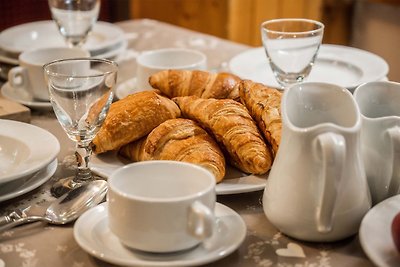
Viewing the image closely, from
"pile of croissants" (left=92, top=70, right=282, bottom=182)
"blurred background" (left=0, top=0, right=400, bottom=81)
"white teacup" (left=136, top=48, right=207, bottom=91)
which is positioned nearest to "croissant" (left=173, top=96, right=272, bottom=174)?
"pile of croissants" (left=92, top=70, right=282, bottom=182)

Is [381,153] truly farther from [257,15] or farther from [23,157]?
[257,15]

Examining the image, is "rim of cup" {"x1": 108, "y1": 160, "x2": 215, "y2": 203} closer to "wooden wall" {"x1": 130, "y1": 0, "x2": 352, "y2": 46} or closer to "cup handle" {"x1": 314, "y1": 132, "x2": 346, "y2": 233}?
"cup handle" {"x1": 314, "y1": 132, "x2": 346, "y2": 233}

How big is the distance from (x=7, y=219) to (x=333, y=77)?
73 centimetres

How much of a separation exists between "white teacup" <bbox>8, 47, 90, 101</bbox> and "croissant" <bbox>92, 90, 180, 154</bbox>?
302 mm

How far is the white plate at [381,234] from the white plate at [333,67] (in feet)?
1.65

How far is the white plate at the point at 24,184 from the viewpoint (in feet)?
2.66

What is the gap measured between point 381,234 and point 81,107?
1.35ft

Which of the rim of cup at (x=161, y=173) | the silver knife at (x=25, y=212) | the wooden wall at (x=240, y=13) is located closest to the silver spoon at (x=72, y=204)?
the silver knife at (x=25, y=212)

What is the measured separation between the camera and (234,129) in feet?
2.81

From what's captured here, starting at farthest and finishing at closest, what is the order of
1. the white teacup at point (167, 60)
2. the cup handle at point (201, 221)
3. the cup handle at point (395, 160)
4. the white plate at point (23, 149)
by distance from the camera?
1. the white teacup at point (167, 60)
2. the white plate at point (23, 149)
3. the cup handle at point (395, 160)
4. the cup handle at point (201, 221)

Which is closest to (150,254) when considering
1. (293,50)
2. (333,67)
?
(293,50)

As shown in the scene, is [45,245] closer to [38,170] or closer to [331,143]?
[38,170]

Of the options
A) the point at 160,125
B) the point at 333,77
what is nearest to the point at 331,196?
the point at 160,125

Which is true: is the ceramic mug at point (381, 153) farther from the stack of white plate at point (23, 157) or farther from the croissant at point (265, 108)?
the stack of white plate at point (23, 157)
